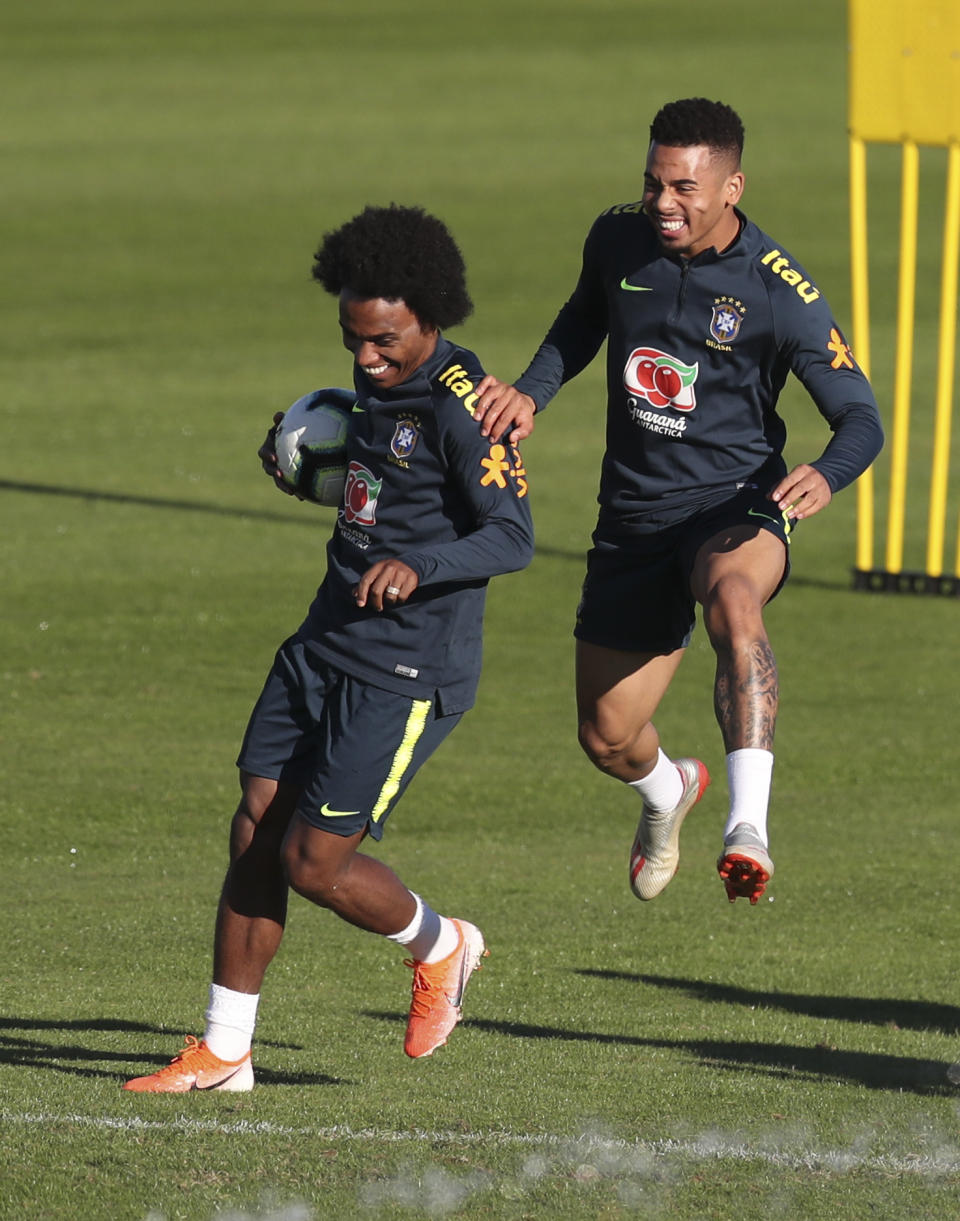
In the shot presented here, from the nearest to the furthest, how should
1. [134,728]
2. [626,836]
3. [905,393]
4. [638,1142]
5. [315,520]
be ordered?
[638,1142] < [626,836] < [134,728] < [905,393] < [315,520]

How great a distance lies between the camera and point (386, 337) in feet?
20.6

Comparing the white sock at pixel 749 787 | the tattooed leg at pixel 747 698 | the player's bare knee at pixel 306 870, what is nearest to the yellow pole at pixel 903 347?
the tattooed leg at pixel 747 698

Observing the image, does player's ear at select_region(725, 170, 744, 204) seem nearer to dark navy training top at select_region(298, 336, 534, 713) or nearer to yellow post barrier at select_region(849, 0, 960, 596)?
dark navy training top at select_region(298, 336, 534, 713)

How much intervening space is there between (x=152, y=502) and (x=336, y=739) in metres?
13.2

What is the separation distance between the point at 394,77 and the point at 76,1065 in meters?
40.8

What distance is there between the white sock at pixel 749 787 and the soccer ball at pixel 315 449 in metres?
1.43

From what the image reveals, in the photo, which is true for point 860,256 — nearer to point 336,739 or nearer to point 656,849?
point 656,849

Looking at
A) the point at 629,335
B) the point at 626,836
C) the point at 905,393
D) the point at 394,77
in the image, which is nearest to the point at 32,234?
the point at 394,77

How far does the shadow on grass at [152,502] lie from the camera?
62.4 ft

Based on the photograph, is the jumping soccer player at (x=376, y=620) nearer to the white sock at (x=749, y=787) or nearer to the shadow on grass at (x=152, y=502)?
Result: the white sock at (x=749, y=787)

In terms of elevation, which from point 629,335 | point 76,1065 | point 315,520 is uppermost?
point 629,335

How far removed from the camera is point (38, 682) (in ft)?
45.1

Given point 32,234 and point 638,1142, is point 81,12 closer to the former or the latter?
point 32,234

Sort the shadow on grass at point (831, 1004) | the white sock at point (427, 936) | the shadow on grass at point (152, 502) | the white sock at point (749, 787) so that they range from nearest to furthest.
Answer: the white sock at point (749, 787) → the white sock at point (427, 936) → the shadow on grass at point (831, 1004) → the shadow on grass at point (152, 502)
